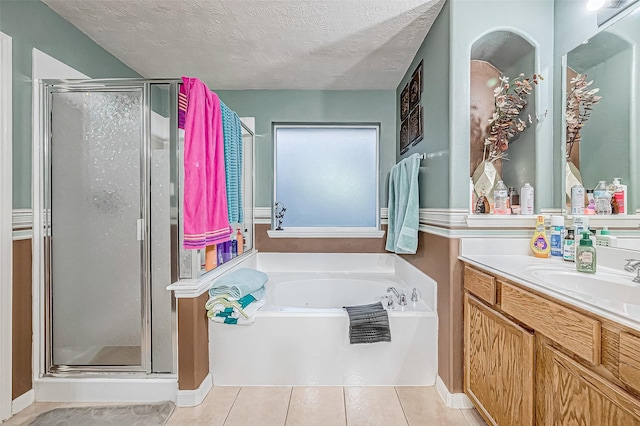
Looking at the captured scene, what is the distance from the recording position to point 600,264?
5.34 ft

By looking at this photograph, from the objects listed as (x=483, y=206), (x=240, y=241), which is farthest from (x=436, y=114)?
(x=240, y=241)

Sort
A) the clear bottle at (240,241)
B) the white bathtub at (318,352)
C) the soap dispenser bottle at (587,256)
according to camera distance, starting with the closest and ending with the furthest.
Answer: the soap dispenser bottle at (587,256) < the white bathtub at (318,352) < the clear bottle at (240,241)

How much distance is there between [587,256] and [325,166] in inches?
94.5

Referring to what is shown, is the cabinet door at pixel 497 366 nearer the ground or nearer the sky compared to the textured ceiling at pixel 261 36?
nearer the ground

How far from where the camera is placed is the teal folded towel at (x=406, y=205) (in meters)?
2.45

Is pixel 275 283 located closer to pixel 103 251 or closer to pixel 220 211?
pixel 220 211

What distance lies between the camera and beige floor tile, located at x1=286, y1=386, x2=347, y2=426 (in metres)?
1.85

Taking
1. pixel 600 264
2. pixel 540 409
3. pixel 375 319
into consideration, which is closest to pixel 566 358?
pixel 540 409

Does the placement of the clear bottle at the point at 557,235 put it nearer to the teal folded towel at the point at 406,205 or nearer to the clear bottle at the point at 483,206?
the clear bottle at the point at 483,206

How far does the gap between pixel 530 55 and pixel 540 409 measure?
187 cm

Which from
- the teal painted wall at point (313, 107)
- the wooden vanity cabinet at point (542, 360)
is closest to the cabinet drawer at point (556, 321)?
the wooden vanity cabinet at point (542, 360)

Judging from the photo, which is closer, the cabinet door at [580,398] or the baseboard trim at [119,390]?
the cabinet door at [580,398]

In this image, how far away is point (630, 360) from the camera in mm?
895

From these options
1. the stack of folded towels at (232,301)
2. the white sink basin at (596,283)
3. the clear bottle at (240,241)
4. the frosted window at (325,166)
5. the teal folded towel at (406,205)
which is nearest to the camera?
the white sink basin at (596,283)
